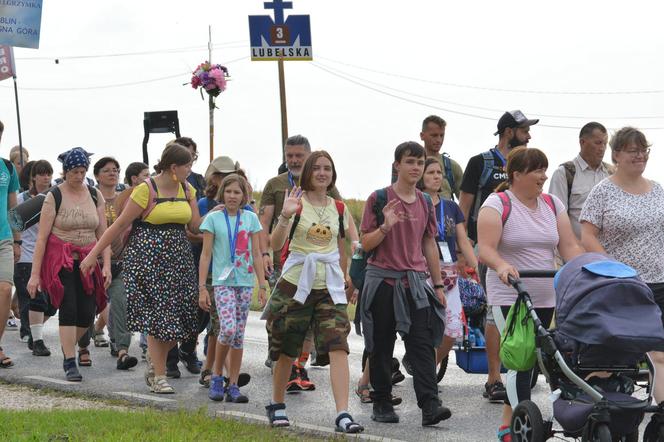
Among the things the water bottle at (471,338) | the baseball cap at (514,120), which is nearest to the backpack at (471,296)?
the water bottle at (471,338)

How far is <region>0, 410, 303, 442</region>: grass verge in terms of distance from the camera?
822 cm

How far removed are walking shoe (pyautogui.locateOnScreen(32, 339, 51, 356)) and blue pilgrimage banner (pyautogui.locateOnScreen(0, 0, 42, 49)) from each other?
5065mm

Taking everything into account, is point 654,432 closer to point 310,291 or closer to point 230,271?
point 310,291

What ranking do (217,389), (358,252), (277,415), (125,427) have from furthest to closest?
(217,389)
(358,252)
(277,415)
(125,427)

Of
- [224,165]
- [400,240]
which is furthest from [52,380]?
[400,240]

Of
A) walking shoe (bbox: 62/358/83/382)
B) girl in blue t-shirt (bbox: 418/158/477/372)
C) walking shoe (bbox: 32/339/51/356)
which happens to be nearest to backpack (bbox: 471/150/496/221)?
girl in blue t-shirt (bbox: 418/158/477/372)

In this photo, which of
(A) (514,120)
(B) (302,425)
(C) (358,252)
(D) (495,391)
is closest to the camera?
(B) (302,425)

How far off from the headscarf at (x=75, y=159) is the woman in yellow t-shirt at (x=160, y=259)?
99 centimetres

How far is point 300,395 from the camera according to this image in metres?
11.0

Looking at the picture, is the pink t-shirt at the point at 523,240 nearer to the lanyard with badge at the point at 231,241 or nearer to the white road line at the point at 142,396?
the lanyard with badge at the point at 231,241

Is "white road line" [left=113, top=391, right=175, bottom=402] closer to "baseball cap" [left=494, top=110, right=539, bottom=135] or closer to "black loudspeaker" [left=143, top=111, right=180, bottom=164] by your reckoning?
"baseball cap" [left=494, top=110, right=539, bottom=135]

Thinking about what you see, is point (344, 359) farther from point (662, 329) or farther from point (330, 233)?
point (662, 329)

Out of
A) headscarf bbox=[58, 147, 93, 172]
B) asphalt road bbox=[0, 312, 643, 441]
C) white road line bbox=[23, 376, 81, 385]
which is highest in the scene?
headscarf bbox=[58, 147, 93, 172]

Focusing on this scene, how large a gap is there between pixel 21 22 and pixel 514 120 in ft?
30.1
